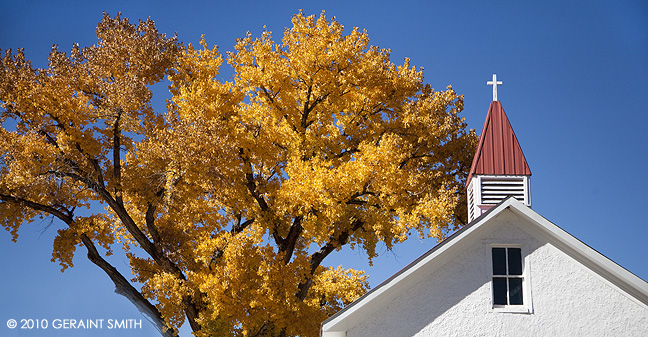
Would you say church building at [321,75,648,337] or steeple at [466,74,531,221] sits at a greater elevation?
steeple at [466,74,531,221]

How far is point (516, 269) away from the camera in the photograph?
48.2ft

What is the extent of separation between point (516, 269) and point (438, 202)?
1011cm

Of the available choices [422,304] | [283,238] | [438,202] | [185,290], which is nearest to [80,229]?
[185,290]

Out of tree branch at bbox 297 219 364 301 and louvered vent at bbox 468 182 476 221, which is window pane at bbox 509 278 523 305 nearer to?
louvered vent at bbox 468 182 476 221

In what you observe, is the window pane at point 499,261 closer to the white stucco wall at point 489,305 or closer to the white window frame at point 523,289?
the white window frame at point 523,289

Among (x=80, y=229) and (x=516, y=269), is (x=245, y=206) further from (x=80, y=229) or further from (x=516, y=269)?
(x=516, y=269)

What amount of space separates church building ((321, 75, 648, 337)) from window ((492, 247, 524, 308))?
21 mm

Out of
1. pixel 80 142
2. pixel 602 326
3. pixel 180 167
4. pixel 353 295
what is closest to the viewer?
pixel 602 326

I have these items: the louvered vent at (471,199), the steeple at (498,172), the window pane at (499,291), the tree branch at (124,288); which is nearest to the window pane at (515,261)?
the window pane at (499,291)

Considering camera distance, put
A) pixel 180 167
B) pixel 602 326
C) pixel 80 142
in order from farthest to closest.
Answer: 1. pixel 80 142
2. pixel 180 167
3. pixel 602 326

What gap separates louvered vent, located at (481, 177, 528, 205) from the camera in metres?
17.3

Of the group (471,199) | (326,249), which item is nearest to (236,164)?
(326,249)

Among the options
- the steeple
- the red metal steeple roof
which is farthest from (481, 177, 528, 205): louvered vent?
the red metal steeple roof

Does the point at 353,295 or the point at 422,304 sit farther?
the point at 353,295
